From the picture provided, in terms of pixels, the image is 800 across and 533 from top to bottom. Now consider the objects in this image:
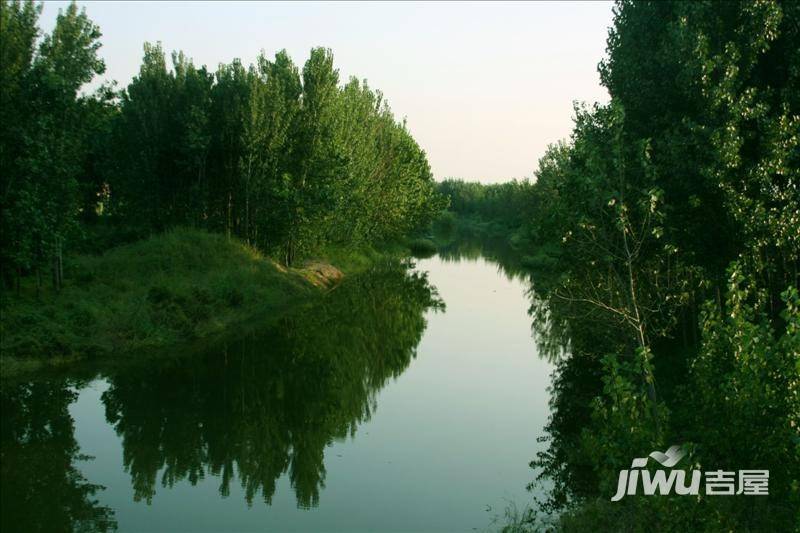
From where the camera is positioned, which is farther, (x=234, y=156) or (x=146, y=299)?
(x=234, y=156)

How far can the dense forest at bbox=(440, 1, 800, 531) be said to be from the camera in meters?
8.09

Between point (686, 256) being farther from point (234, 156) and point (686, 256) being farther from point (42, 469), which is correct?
point (234, 156)

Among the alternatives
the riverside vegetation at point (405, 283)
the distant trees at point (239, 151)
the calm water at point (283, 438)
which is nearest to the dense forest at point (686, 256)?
the riverside vegetation at point (405, 283)

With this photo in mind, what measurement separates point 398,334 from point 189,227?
14.3 meters

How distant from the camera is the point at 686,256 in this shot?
14.8 m

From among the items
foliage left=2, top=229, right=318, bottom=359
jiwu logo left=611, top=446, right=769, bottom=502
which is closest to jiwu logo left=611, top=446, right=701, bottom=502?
jiwu logo left=611, top=446, right=769, bottom=502

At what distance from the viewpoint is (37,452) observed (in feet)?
43.0

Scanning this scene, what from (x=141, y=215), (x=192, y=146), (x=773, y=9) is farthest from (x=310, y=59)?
(x=773, y=9)

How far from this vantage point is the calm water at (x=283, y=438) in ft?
35.7

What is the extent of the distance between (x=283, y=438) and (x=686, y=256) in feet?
30.7

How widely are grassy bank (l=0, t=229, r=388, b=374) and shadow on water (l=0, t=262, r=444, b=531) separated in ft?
5.11

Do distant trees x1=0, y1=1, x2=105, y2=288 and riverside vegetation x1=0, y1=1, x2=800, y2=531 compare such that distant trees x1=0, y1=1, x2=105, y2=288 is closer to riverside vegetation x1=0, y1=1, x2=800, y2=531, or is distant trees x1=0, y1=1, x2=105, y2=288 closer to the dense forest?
riverside vegetation x1=0, y1=1, x2=800, y2=531

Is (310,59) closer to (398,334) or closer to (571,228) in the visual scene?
(398,334)

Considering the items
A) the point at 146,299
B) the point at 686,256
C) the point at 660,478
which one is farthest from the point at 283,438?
the point at 146,299
